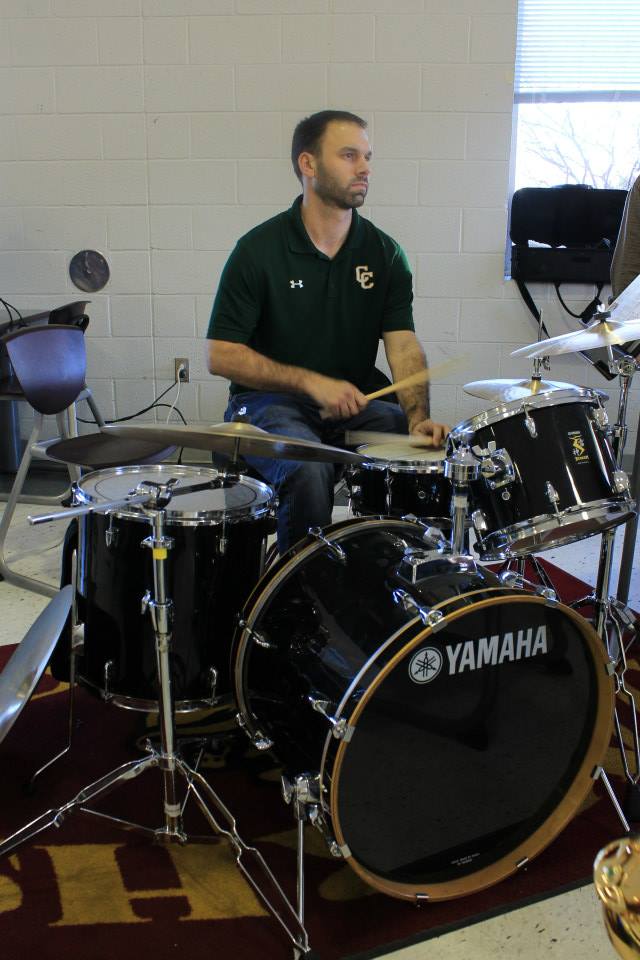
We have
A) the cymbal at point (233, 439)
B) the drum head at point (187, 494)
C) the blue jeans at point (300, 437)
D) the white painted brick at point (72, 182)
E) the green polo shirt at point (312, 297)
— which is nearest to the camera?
the cymbal at point (233, 439)

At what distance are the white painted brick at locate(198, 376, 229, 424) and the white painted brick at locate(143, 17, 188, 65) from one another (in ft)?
4.73

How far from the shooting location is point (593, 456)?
1843mm

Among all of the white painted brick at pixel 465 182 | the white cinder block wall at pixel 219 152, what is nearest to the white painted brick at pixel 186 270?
the white cinder block wall at pixel 219 152

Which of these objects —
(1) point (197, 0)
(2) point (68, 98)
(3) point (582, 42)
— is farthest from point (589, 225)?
(2) point (68, 98)

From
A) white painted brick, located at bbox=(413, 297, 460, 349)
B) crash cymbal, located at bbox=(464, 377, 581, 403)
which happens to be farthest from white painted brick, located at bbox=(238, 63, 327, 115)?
crash cymbal, located at bbox=(464, 377, 581, 403)

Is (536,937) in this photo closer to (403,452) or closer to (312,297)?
(403,452)

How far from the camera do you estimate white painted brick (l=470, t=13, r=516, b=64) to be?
12.6 feet

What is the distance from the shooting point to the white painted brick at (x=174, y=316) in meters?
4.25

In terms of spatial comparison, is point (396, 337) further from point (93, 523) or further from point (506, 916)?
point (506, 916)

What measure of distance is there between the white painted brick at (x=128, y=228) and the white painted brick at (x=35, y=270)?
0.28m

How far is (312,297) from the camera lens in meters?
2.69

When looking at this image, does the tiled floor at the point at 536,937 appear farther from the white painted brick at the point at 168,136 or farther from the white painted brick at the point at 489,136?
the white painted brick at the point at 168,136

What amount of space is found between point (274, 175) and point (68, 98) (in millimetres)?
1010

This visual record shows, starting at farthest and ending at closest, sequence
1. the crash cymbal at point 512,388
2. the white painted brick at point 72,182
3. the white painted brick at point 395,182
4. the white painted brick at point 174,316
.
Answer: the white painted brick at point 174,316 < the white painted brick at point 72,182 < the white painted brick at point 395,182 < the crash cymbal at point 512,388
